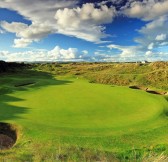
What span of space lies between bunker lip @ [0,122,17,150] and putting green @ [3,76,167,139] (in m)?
0.67

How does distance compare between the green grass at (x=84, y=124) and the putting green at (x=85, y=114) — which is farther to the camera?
the putting green at (x=85, y=114)

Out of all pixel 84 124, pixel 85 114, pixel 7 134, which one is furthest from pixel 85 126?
pixel 7 134

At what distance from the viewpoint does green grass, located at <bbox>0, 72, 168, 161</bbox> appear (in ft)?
53.5

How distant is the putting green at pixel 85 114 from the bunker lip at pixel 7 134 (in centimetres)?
67

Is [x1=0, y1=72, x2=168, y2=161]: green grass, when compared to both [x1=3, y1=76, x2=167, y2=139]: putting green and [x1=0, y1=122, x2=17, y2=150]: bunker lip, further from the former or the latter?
[x1=0, y1=122, x2=17, y2=150]: bunker lip

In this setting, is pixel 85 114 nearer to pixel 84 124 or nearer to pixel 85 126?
pixel 84 124

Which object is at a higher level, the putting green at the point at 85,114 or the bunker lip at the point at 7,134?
the putting green at the point at 85,114

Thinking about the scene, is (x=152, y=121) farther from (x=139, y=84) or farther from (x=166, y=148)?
(x=139, y=84)

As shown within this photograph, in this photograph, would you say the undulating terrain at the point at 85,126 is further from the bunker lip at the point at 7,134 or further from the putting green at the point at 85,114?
the bunker lip at the point at 7,134

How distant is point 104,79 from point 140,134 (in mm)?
39633

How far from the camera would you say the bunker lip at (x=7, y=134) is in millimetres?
19384

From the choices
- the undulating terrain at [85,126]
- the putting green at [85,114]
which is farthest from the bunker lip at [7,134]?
the putting green at [85,114]

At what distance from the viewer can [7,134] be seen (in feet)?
68.7

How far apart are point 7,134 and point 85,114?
6.86m
